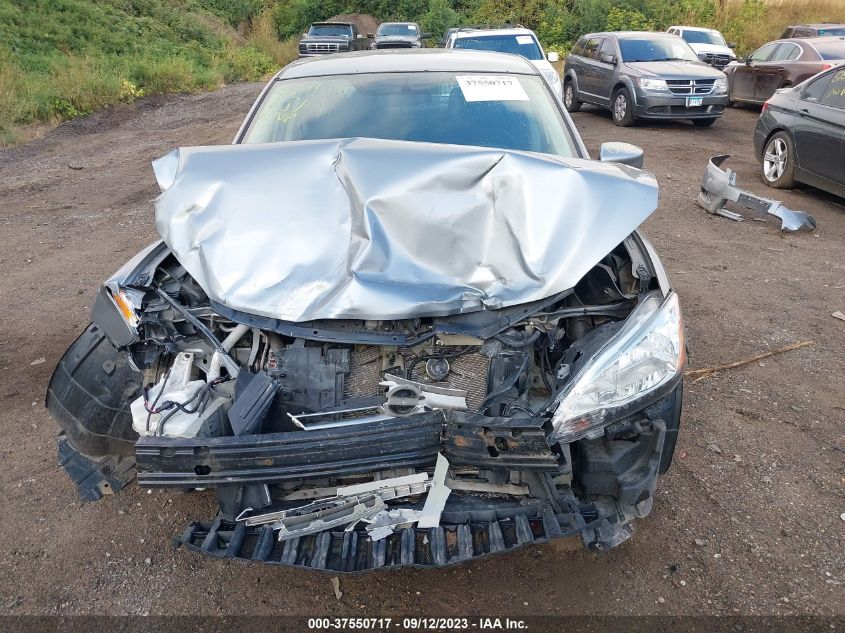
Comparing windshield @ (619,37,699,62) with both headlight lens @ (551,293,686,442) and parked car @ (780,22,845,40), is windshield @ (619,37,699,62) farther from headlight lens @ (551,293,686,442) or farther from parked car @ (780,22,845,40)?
headlight lens @ (551,293,686,442)

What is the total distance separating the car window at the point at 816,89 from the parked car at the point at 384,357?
5943mm

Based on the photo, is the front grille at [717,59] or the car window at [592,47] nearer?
the car window at [592,47]

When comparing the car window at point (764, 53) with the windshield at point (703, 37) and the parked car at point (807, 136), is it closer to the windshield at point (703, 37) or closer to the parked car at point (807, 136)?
the windshield at point (703, 37)

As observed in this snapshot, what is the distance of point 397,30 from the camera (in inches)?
848

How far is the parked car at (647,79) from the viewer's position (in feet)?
35.0

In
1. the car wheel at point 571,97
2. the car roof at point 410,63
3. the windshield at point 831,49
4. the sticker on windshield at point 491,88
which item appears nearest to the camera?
the sticker on windshield at point 491,88

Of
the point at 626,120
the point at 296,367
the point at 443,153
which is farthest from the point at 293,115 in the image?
the point at 626,120

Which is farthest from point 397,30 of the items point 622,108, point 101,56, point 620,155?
point 620,155

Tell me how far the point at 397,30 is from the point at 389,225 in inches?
843

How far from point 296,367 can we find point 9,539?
5.11ft

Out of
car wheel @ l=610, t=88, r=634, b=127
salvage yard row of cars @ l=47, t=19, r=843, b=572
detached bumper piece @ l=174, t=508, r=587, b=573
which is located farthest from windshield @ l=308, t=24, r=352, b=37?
detached bumper piece @ l=174, t=508, r=587, b=573

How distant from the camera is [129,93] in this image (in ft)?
45.6

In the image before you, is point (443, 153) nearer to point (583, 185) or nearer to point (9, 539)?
point (583, 185)

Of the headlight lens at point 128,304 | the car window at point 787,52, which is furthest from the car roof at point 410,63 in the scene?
the car window at point 787,52
